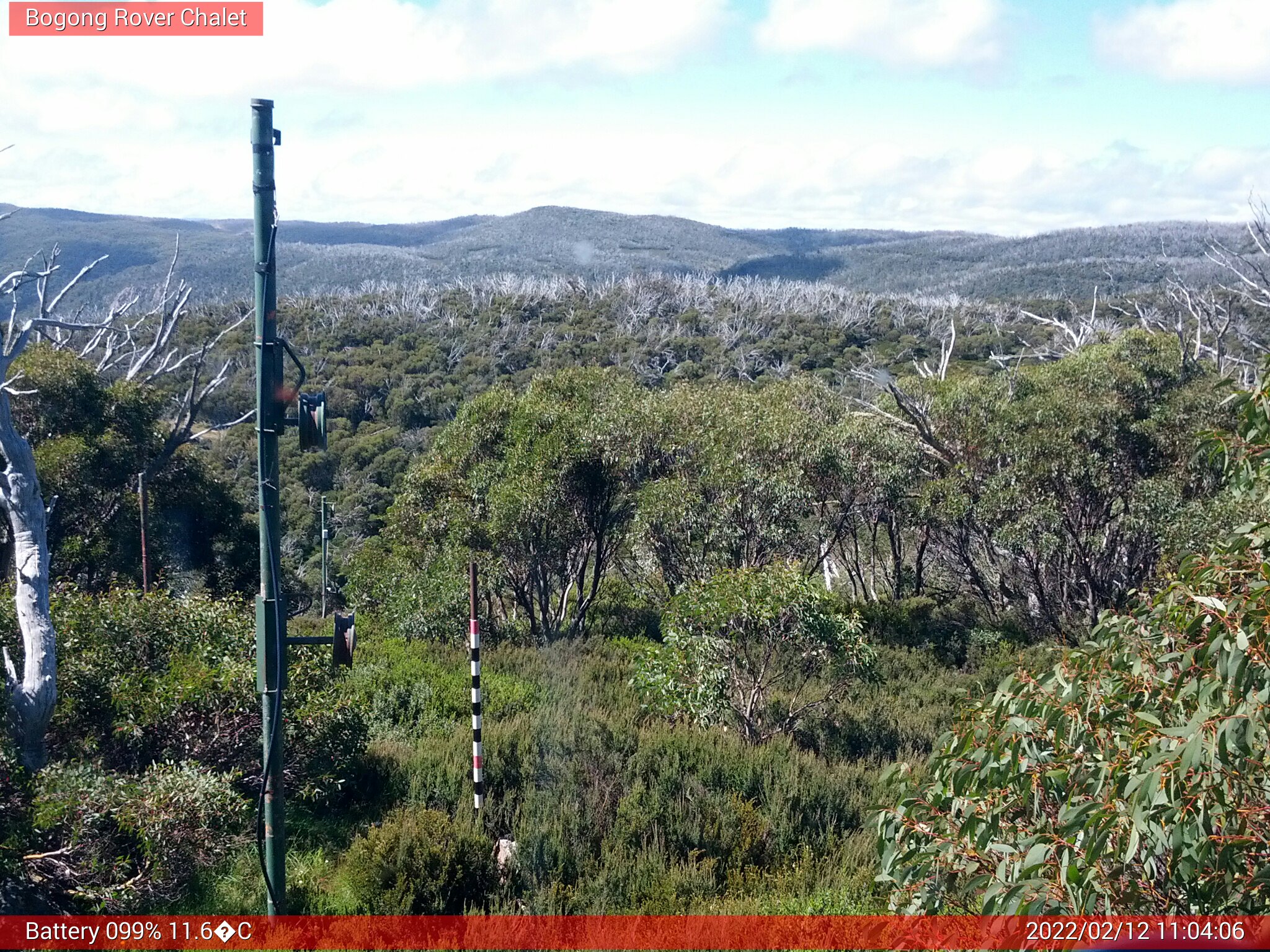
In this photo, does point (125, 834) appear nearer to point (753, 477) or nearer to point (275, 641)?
point (275, 641)

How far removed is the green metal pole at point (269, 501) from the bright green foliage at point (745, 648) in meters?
4.72

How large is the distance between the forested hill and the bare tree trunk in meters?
43.2

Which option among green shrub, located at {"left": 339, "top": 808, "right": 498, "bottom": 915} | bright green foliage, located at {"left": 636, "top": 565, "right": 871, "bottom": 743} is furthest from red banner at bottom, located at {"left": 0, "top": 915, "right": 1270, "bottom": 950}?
bright green foliage, located at {"left": 636, "top": 565, "right": 871, "bottom": 743}

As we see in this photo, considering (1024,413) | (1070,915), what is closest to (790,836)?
(1070,915)

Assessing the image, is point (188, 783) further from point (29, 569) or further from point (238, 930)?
point (29, 569)

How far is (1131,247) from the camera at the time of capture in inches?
3194

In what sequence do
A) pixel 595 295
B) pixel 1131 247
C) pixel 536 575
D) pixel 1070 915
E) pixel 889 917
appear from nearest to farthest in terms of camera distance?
1. pixel 1070 915
2. pixel 889 917
3. pixel 536 575
4. pixel 595 295
5. pixel 1131 247

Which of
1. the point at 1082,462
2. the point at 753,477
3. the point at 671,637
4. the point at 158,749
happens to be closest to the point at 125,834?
the point at 158,749

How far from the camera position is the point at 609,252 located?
91.2m

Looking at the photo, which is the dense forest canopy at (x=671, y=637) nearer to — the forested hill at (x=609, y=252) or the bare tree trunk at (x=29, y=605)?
the bare tree trunk at (x=29, y=605)

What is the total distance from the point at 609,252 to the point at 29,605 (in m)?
87.4

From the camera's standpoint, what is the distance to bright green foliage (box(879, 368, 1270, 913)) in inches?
105

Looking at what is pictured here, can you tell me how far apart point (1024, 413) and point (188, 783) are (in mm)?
10959

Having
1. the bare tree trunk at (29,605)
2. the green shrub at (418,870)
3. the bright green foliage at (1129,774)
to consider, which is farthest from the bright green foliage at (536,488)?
the bright green foliage at (1129,774)
